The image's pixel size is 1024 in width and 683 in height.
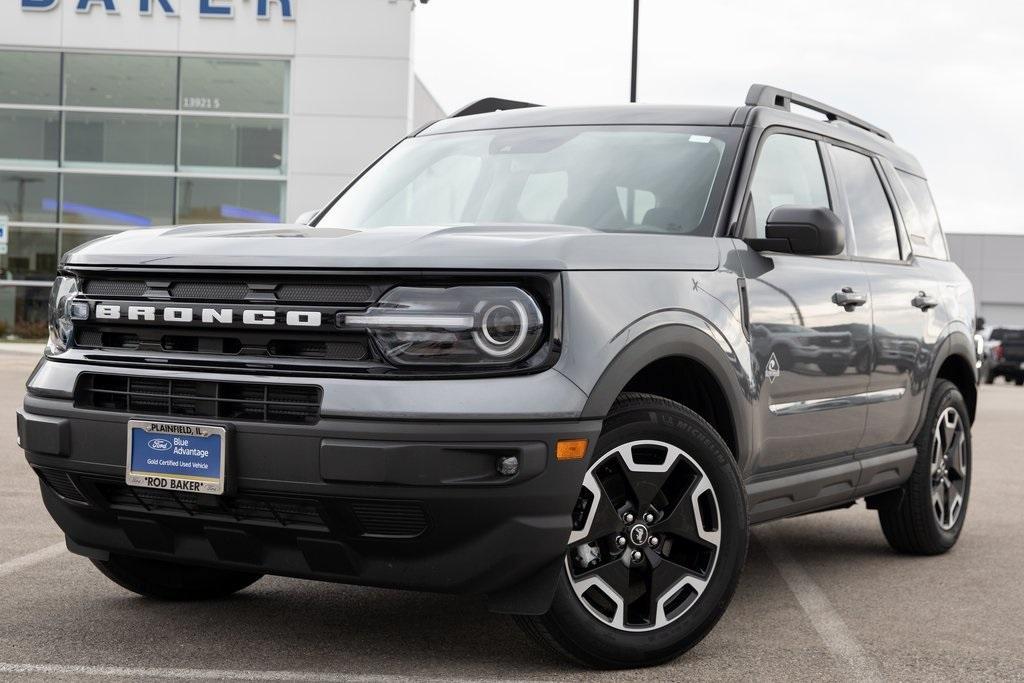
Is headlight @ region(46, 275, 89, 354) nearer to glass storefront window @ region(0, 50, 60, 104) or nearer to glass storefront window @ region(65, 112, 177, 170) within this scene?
glass storefront window @ region(65, 112, 177, 170)

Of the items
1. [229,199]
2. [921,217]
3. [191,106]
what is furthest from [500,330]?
[191,106]

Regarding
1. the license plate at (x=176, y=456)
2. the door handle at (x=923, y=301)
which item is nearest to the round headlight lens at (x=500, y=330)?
the license plate at (x=176, y=456)

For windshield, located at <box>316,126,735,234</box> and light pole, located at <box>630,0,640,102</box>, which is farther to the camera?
light pole, located at <box>630,0,640,102</box>

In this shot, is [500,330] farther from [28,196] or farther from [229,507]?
[28,196]

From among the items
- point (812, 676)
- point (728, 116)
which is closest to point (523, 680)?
point (812, 676)

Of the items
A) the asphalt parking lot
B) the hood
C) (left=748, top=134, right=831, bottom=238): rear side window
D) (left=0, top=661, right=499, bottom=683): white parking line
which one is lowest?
the asphalt parking lot

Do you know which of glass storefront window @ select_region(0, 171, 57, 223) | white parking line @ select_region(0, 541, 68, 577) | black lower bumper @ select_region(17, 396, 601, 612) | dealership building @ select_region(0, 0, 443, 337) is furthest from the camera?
glass storefront window @ select_region(0, 171, 57, 223)

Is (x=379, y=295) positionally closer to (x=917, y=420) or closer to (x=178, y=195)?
(x=917, y=420)

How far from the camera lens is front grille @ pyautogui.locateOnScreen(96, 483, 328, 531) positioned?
12.7 feet

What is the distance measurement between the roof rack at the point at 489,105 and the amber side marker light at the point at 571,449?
2.68m

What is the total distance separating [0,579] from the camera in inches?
213

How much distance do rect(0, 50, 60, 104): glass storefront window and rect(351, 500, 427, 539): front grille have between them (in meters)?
26.5

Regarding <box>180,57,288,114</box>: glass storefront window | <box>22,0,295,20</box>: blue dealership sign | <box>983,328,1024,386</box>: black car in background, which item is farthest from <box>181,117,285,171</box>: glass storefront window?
<box>983,328,1024,386</box>: black car in background

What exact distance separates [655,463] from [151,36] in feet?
84.2
